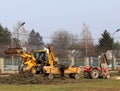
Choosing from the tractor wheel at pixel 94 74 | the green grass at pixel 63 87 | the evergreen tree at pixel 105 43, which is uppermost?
the evergreen tree at pixel 105 43

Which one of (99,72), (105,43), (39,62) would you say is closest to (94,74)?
(99,72)

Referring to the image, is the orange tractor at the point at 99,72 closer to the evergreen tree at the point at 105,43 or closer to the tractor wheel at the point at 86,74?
the tractor wheel at the point at 86,74

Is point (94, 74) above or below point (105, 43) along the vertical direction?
below

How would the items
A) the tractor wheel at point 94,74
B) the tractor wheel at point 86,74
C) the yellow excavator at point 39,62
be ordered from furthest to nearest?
the tractor wheel at point 86,74, the yellow excavator at point 39,62, the tractor wheel at point 94,74

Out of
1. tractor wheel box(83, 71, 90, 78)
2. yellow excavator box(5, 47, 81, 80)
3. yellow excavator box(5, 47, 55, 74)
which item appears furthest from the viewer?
yellow excavator box(5, 47, 55, 74)

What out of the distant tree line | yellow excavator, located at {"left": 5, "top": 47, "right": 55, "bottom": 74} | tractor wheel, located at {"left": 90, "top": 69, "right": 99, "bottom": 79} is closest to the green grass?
tractor wheel, located at {"left": 90, "top": 69, "right": 99, "bottom": 79}

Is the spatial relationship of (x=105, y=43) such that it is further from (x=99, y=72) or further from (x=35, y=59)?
(x=99, y=72)

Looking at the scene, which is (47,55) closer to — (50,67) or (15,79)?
(50,67)

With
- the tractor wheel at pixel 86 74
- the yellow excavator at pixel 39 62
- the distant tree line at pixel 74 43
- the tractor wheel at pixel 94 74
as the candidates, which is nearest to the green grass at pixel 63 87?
the yellow excavator at pixel 39 62

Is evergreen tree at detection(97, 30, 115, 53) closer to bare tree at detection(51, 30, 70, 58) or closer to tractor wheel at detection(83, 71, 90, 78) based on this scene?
bare tree at detection(51, 30, 70, 58)

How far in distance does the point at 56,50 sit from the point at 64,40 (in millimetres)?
9832

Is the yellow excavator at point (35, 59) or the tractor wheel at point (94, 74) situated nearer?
the tractor wheel at point (94, 74)

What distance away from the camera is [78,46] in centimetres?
13800

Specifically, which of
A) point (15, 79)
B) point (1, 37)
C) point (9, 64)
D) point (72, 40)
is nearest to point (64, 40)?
point (72, 40)
